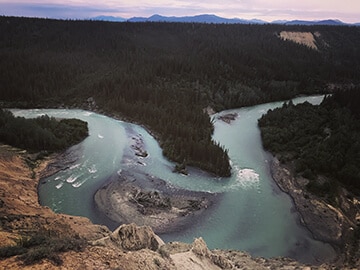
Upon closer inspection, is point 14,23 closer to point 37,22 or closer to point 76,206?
point 37,22

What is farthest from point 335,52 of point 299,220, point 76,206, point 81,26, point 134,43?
point 76,206

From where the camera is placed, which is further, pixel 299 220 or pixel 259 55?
pixel 259 55

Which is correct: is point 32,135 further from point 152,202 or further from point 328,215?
point 328,215

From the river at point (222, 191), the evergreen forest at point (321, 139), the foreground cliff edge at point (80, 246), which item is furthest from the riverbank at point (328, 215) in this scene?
the foreground cliff edge at point (80, 246)

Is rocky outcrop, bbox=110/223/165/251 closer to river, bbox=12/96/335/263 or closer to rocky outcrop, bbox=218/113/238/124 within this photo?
river, bbox=12/96/335/263

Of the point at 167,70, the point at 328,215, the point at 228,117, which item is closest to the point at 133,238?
the point at 328,215

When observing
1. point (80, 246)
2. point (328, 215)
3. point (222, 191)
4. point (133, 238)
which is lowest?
point (222, 191)
